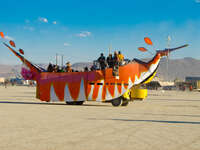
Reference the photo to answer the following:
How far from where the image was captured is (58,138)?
7.53 metres

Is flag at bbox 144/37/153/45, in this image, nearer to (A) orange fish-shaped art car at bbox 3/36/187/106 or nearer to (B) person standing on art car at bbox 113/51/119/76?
(A) orange fish-shaped art car at bbox 3/36/187/106

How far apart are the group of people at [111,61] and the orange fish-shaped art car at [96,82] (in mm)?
342

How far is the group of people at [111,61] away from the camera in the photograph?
19.2 meters

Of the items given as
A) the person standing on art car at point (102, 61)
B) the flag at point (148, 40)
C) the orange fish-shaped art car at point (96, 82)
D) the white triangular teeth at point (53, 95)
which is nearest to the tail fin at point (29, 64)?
the orange fish-shaped art car at point (96, 82)

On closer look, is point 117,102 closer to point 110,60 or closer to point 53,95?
point 110,60

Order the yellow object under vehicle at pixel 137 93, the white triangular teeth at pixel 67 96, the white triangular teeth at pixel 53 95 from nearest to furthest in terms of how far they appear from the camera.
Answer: the yellow object under vehicle at pixel 137 93 < the white triangular teeth at pixel 67 96 < the white triangular teeth at pixel 53 95

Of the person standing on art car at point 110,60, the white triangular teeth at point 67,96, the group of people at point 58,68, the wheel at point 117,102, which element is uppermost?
the person standing on art car at point 110,60

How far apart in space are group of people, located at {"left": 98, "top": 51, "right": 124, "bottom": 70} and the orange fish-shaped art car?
1.12 feet

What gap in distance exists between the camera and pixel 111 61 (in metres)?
19.4

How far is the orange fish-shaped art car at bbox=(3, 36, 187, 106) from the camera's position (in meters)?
19.1

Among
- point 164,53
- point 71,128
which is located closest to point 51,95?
point 164,53

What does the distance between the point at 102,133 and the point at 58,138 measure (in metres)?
1.49

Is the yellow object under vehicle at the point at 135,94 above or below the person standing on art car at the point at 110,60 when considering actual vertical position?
below

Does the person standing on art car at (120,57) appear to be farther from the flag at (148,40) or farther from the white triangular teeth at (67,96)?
the white triangular teeth at (67,96)
